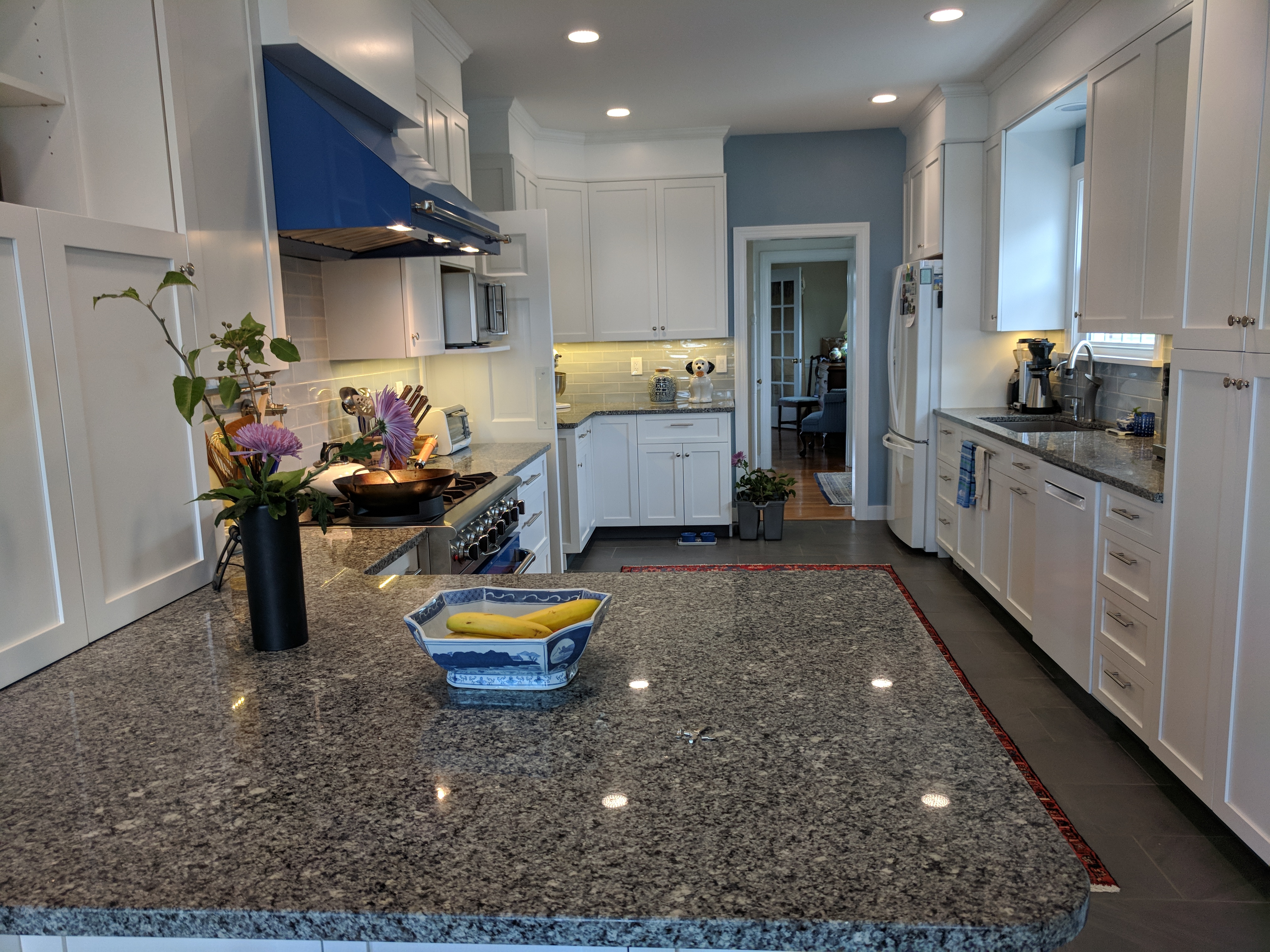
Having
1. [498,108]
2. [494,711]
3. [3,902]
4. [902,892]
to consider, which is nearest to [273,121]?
[494,711]

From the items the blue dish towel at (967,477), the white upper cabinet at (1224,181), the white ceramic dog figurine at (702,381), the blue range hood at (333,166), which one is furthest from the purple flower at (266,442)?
the white ceramic dog figurine at (702,381)

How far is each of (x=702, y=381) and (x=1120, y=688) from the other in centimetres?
382

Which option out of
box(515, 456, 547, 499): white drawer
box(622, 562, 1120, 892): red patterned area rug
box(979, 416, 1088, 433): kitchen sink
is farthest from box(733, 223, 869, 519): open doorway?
box(622, 562, 1120, 892): red patterned area rug

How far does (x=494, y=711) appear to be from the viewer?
1.18 meters

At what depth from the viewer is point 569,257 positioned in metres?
6.03

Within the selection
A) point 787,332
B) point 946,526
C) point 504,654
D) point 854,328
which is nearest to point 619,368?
point 854,328

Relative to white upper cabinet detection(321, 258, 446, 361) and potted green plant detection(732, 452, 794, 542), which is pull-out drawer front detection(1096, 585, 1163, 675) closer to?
white upper cabinet detection(321, 258, 446, 361)

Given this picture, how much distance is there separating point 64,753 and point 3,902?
0.31 metres

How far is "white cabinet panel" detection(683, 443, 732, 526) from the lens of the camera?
5.95 meters

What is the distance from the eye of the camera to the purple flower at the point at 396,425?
5.80ft

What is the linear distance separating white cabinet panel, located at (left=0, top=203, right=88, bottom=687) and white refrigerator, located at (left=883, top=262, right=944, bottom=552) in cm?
457

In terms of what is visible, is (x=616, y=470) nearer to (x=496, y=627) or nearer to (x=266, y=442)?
(x=266, y=442)

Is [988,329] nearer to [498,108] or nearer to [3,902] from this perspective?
[498,108]

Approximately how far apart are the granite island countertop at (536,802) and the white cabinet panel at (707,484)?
4.48 m
